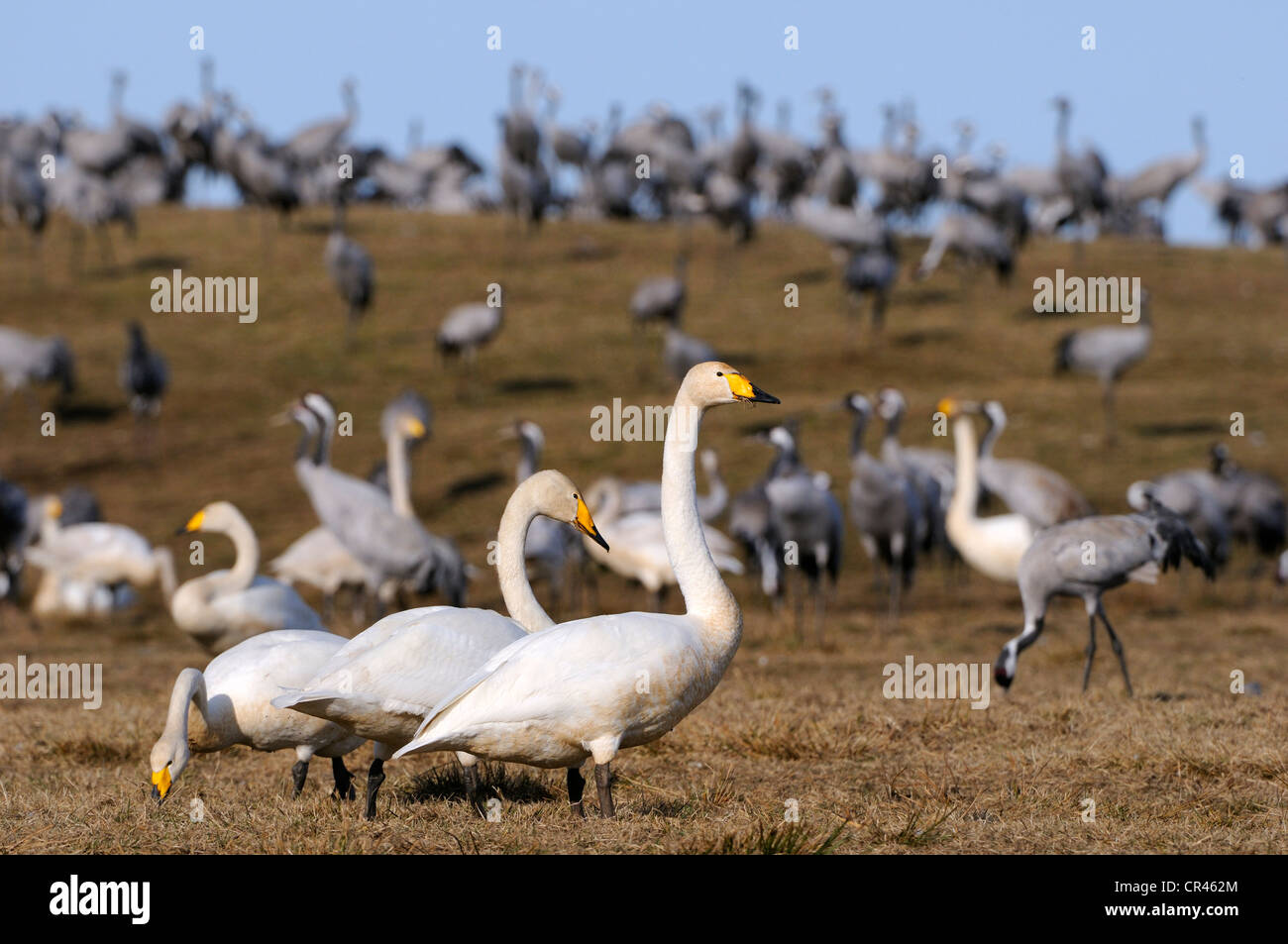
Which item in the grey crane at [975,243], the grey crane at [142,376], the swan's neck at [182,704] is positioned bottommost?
the swan's neck at [182,704]

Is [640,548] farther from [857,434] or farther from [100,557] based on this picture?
[100,557]

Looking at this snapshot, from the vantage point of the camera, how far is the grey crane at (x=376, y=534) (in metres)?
14.3

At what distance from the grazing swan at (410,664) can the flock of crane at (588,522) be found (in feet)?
0.04

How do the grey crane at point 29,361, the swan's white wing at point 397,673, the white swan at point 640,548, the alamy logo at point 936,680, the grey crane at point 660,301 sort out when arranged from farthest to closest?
the grey crane at point 660,301 → the grey crane at point 29,361 → the white swan at point 640,548 → the alamy logo at point 936,680 → the swan's white wing at point 397,673

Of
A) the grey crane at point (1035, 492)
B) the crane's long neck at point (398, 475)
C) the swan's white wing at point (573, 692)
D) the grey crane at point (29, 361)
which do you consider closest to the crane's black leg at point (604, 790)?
the swan's white wing at point (573, 692)

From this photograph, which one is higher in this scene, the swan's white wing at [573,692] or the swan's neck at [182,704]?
the swan's white wing at [573,692]

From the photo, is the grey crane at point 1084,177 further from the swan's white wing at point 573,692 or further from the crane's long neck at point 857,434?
the swan's white wing at point 573,692

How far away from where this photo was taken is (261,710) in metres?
6.80

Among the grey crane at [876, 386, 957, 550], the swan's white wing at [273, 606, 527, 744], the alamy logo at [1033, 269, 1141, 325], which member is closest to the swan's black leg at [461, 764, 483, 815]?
the swan's white wing at [273, 606, 527, 744]

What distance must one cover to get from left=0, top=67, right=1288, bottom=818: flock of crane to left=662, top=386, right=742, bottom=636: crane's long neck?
0.04 ft
